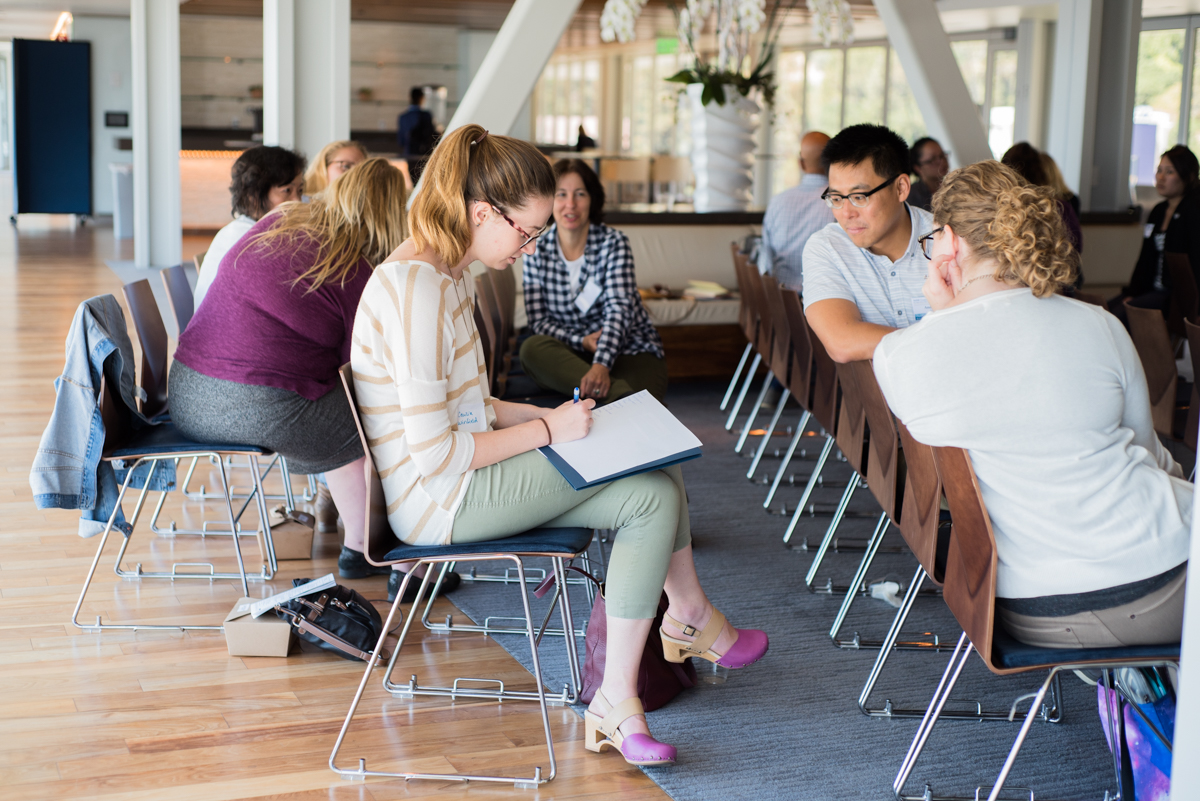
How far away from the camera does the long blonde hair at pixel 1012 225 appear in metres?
2.00

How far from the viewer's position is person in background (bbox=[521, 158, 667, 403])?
413cm

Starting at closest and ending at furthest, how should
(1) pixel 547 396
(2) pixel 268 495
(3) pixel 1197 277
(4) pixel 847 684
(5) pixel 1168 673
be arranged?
(5) pixel 1168 673 < (4) pixel 847 684 < (1) pixel 547 396 < (2) pixel 268 495 < (3) pixel 1197 277

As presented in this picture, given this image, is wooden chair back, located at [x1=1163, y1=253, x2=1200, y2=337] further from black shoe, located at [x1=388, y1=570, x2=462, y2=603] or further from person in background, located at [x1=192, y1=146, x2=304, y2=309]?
person in background, located at [x1=192, y1=146, x2=304, y2=309]

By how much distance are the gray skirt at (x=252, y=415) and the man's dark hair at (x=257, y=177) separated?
1.04 meters

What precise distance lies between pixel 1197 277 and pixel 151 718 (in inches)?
243

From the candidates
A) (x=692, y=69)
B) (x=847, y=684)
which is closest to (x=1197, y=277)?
(x=692, y=69)

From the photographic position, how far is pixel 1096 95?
9195 mm

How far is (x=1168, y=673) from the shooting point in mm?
2119

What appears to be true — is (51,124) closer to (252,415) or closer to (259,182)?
(259,182)

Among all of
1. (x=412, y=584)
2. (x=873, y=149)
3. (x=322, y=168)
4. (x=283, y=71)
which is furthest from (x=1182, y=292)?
(x=283, y=71)

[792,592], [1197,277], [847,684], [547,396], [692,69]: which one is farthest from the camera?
[692,69]

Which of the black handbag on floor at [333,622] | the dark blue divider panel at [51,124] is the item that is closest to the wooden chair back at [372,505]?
the black handbag on floor at [333,622]

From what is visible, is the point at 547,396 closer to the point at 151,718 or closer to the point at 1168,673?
the point at 151,718

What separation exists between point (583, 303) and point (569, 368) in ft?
1.28
